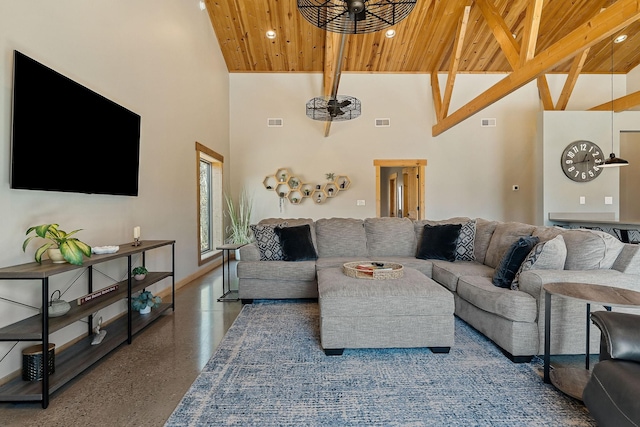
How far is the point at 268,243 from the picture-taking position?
3.90m

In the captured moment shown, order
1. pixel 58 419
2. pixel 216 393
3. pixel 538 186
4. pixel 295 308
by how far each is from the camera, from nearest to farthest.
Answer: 1. pixel 58 419
2. pixel 216 393
3. pixel 295 308
4. pixel 538 186

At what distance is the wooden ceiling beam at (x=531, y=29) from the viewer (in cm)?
378

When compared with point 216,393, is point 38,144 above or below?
above

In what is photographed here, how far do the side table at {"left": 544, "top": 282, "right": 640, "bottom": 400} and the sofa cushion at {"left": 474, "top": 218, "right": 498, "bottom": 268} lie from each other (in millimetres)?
1731

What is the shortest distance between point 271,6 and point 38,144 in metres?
4.35

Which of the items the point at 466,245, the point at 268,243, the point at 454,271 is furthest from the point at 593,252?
the point at 268,243

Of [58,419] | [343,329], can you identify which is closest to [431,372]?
[343,329]

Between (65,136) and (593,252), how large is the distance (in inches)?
153

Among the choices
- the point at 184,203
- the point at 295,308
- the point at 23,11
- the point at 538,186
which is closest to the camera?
the point at 23,11

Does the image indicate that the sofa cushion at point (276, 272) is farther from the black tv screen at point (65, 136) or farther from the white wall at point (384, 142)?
the white wall at point (384, 142)

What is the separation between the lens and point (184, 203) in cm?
462

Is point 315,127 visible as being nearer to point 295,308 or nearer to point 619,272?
point 295,308

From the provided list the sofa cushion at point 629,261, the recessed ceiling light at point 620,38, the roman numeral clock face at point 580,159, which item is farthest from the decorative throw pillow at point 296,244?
the recessed ceiling light at point 620,38

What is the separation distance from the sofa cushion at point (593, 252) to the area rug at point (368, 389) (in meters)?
0.85
